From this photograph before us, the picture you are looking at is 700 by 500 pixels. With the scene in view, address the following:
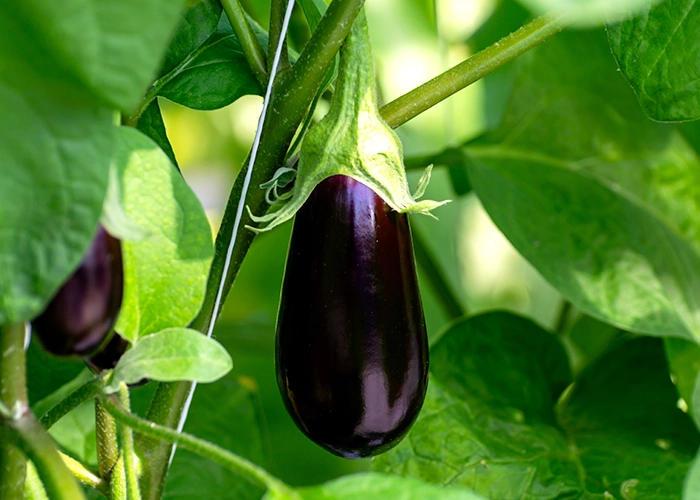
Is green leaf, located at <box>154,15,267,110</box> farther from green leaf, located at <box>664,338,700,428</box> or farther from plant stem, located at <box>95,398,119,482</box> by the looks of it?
green leaf, located at <box>664,338,700,428</box>

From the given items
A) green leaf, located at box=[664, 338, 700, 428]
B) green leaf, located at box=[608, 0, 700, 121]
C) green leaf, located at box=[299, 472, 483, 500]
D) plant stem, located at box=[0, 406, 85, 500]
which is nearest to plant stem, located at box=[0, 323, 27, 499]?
plant stem, located at box=[0, 406, 85, 500]

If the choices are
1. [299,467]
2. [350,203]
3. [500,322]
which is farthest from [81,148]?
[299,467]

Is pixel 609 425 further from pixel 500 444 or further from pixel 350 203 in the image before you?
pixel 350 203

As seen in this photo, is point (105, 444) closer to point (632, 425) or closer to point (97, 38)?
point (97, 38)

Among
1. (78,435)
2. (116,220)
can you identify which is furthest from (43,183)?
(78,435)

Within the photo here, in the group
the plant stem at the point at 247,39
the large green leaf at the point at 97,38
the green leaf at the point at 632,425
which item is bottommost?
the green leaf at the point at 632,425

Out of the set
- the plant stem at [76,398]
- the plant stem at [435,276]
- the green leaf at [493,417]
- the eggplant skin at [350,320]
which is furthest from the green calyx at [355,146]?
the plant stem at [435,276]

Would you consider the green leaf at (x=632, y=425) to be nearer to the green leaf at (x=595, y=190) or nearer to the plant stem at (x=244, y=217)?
the green leaf at (x=595, y=190)
